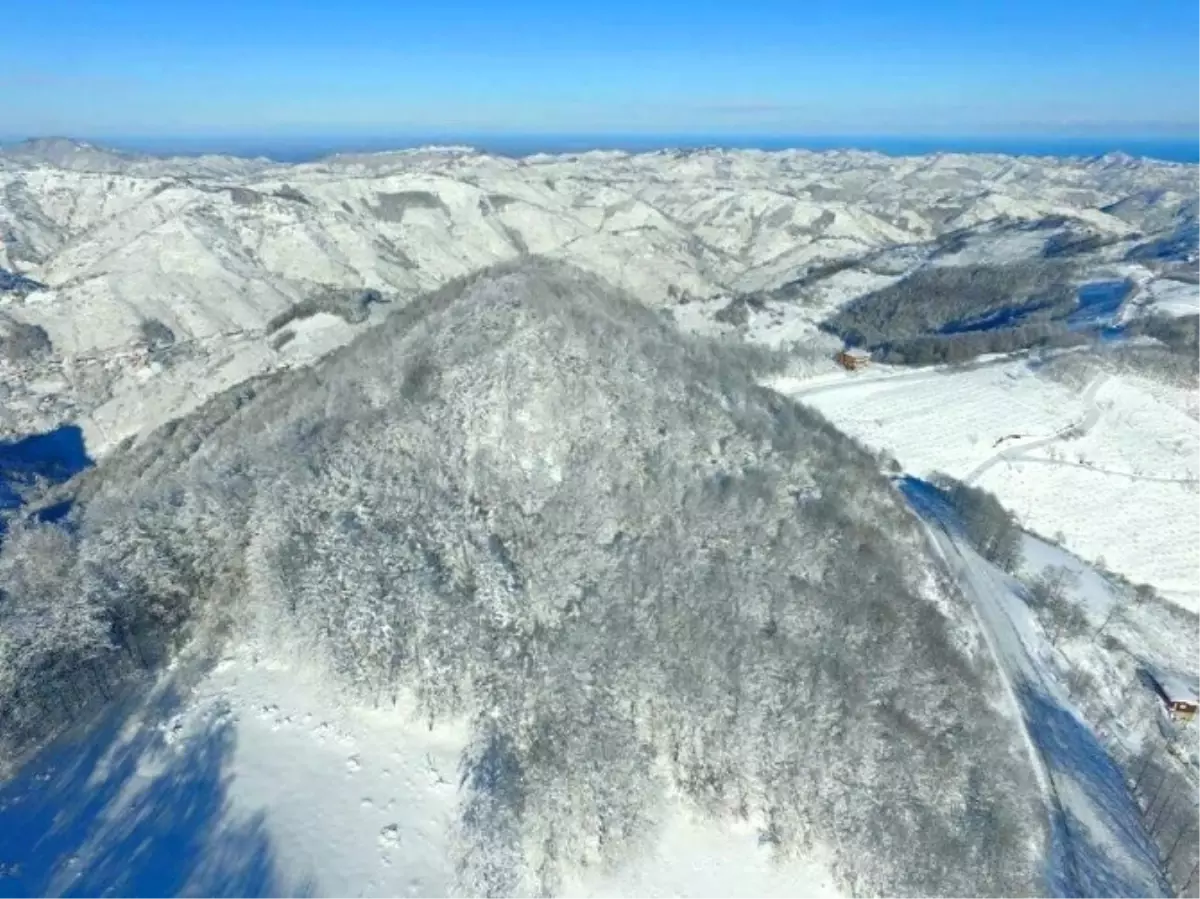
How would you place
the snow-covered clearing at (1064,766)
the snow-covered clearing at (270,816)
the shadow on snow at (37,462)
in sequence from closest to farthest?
1. the snow-covered clearing at (270,816)
2. the snow-covered clearing at (1064,766)
3. the shadow on snow at (37,462)

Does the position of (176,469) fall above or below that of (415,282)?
above

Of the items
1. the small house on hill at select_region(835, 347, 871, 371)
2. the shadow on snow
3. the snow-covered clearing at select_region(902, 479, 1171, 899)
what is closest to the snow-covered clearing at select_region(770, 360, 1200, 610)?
the small house on hill at select_region(835, 347, 871, 371)

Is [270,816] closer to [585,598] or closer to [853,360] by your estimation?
[585,598]

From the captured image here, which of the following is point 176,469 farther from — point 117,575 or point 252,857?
point 252,857

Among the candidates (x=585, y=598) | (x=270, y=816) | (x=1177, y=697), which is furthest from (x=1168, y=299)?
(x=270, y=816)

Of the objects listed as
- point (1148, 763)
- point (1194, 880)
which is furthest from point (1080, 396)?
point (1194, 880)

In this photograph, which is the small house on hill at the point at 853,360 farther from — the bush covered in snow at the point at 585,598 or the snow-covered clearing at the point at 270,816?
the snow-covered clearing at the point at 270,816

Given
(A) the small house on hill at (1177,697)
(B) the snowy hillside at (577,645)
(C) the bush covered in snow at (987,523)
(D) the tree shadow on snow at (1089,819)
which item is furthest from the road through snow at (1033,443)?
(D) the tree shadow on snow at (1089,819)
